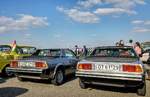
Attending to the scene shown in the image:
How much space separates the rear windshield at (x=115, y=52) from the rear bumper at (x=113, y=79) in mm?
1281

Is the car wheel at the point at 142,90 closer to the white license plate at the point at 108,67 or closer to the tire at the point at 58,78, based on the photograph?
the white license plate at the point at 108,67

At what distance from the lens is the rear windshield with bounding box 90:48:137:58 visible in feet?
27.1

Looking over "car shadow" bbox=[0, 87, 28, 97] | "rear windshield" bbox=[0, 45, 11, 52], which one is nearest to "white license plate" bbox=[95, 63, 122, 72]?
"car shadow" bbox=[0, 87, 28, 97]

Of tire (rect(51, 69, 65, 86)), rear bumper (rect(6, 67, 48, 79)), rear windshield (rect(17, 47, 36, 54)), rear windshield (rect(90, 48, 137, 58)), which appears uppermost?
rear windshield (rect(17, 47, 36, 54))

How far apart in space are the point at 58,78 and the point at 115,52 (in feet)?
7.68

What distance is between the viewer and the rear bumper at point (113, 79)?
6.83 meters

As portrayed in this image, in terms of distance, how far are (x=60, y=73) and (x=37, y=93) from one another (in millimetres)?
1930

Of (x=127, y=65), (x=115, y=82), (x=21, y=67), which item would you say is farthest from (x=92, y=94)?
(x=21, y=67)

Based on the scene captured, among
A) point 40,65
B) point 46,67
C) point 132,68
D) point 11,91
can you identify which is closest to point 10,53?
point 40,65

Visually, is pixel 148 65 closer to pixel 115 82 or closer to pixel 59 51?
pixel 115 82

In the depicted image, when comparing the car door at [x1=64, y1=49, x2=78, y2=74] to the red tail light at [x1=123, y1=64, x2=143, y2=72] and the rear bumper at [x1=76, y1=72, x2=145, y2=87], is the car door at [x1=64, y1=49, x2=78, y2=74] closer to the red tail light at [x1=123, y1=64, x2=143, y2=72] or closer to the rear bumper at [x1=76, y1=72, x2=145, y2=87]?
the rear bumper at [x1=76, y1=72, x2=145, y2=87]

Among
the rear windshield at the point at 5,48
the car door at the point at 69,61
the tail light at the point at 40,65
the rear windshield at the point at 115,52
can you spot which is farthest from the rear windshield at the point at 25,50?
the rear windshield at the point at 115,52

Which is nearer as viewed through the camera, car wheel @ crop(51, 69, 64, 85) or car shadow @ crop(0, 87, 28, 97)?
car shadow @ crop(0, 87, 28, 97)

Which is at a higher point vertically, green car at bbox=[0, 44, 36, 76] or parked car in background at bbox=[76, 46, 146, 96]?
green car at bbox=[0, 44, 36, 76]
